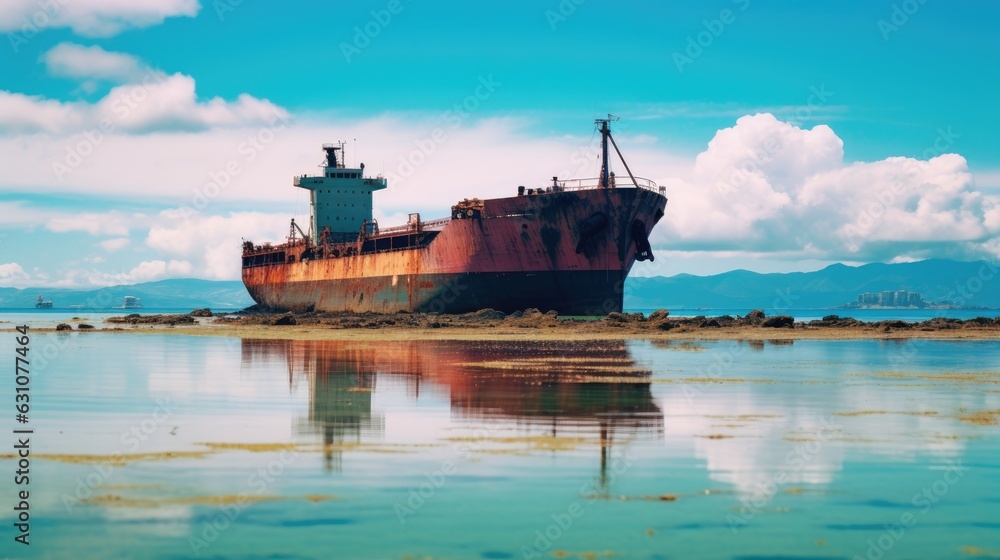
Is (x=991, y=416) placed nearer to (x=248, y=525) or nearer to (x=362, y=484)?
(x=362, y=484)

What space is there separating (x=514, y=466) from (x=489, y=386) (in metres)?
8.15

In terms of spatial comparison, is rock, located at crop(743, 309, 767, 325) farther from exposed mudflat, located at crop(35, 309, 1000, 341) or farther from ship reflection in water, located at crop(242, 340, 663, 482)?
ship reflection in water, located at crop(242, 340, 663, 482)

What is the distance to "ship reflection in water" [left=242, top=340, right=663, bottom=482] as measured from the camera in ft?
44.5

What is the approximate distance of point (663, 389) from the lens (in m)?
18.5

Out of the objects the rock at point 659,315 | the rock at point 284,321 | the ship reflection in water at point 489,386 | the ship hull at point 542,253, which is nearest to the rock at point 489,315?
the ship hull at point 542,253

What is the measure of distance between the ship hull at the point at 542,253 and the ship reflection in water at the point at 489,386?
1743cm

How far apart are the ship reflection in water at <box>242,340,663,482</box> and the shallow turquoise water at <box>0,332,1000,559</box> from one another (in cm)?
10

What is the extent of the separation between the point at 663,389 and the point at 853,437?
595 cm

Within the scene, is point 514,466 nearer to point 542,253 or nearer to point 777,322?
point 777,322

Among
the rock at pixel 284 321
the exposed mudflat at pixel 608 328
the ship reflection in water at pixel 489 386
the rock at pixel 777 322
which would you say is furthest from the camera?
the rock at pixel 284 321

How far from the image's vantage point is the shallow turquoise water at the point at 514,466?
8.05 meters

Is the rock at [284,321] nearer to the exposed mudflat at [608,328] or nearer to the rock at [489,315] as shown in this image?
the exposed mudflat at [608,328]

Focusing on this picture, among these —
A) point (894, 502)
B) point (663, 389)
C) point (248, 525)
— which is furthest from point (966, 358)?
point (248, 525)

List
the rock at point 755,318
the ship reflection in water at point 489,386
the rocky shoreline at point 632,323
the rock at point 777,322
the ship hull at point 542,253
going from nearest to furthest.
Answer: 1. the ship reflection in water at point 489,386
2. the rocky shoreline at point 632,323
3. the rock at point 777,322
4. the rock at point 755,318
5. the ship hull at point 542,253
